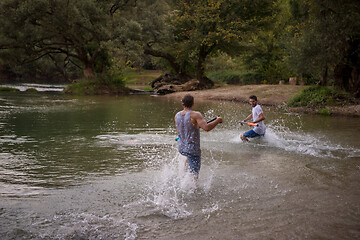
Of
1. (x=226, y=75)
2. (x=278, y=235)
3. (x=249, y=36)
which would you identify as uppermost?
(x=249, y=36)

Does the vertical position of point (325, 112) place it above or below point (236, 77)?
below

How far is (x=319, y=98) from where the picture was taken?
66.4ft

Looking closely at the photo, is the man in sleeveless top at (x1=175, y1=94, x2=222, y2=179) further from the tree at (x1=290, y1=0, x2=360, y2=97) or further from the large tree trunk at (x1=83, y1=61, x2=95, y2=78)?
the large tree trunk at (x1=83, y1=61, x2=95, y2=78)

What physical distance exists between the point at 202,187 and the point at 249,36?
93.5ft

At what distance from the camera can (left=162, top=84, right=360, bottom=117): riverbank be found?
61.1 ft

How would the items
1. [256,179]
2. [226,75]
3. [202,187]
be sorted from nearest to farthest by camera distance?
[202,187] → [256,179] → [226,75]

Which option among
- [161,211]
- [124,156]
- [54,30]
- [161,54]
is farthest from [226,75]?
[161,211]

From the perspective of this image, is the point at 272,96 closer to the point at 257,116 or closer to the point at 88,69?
the point at 257,116

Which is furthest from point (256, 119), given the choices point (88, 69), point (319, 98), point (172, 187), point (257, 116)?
point (88, 69)

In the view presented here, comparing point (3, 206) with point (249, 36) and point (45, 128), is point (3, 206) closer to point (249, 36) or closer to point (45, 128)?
point (45, 128)

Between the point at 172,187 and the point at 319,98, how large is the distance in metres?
16.1

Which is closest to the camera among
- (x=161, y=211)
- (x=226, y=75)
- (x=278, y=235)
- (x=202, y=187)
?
(x=278, y=235)

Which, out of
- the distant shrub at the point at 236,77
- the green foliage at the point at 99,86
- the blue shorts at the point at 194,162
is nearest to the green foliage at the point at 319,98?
the blue shorts at the point at 194,162

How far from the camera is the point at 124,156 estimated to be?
946 centimetres
